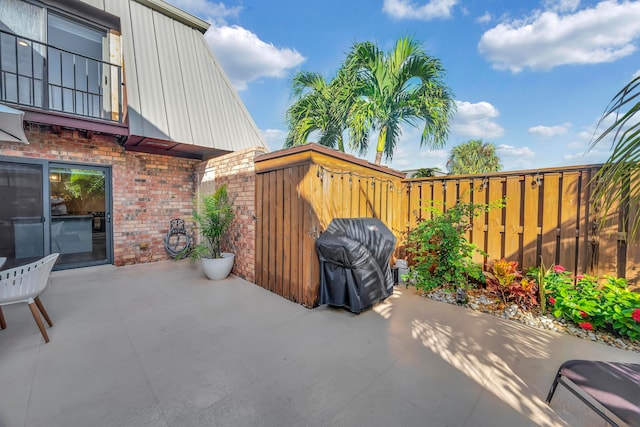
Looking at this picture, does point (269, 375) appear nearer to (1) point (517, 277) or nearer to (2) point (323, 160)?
(2) point (323, 160)

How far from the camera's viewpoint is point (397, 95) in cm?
673

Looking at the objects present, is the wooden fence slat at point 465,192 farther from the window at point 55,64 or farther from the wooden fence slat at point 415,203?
the window at point 55,64

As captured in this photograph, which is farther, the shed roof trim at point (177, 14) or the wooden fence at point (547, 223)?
A: the shed roof trim at point (177, 14)

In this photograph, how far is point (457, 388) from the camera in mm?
2014

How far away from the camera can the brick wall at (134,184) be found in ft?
16.9

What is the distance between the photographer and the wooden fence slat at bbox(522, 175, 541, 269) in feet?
12.7

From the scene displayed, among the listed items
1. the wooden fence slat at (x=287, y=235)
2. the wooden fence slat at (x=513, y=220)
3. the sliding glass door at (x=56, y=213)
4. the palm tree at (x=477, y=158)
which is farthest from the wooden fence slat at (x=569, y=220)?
the palm tree at (x=477, y=158)

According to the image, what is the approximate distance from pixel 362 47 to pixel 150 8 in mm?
5265

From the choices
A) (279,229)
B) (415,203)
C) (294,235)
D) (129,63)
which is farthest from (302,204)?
(129,63)

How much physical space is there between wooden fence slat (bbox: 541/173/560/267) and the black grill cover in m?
2.33

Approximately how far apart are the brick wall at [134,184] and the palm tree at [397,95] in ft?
16.0

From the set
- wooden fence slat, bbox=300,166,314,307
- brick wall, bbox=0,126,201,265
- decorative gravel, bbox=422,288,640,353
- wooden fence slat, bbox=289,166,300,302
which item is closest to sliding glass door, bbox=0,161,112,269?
brick wall, bbox=0,126,201,265

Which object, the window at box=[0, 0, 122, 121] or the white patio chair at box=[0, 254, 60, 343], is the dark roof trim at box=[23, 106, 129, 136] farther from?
the white patio chair at box=[0, 254, 60, 343]

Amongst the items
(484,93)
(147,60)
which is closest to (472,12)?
(484,93)
